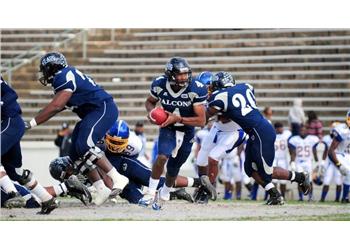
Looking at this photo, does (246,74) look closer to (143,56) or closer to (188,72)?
(143,56)

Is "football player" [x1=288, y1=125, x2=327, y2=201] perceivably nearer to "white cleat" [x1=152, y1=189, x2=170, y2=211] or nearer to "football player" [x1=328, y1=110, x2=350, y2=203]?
"football player" [x1=328, y1=110, x2=350, y2=203]

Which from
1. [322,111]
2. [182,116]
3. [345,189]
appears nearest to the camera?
[182,116]

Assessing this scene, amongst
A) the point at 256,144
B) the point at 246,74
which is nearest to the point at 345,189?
the point at 246,74

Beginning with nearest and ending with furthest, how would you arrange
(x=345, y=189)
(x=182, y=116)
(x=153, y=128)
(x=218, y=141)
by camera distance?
1. (x=182, y=116)
2. (x=218, y=141)
3. (x=345, y=189)
4. (x=153, y=128)

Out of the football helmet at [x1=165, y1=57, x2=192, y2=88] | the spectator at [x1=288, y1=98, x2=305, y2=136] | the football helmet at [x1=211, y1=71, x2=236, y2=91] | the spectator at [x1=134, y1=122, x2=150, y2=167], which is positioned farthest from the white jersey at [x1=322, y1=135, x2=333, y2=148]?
the football helmet at [x1=165, y1=57, x2=192, y2=88]

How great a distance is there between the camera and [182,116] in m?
9.48

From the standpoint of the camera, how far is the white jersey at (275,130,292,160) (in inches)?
583

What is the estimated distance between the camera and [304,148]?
14.6 metres

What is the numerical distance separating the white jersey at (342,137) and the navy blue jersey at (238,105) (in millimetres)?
3429

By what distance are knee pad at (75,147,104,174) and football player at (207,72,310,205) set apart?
3.72 feet

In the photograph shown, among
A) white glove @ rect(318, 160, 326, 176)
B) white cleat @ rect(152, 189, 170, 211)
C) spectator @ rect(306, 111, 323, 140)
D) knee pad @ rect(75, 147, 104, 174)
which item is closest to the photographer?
knee pad @ rect(75, 147, 104, 174)

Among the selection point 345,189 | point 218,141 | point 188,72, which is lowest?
point 345,189

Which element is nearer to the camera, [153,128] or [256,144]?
[256,144]

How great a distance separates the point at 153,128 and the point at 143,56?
3.72 ft
